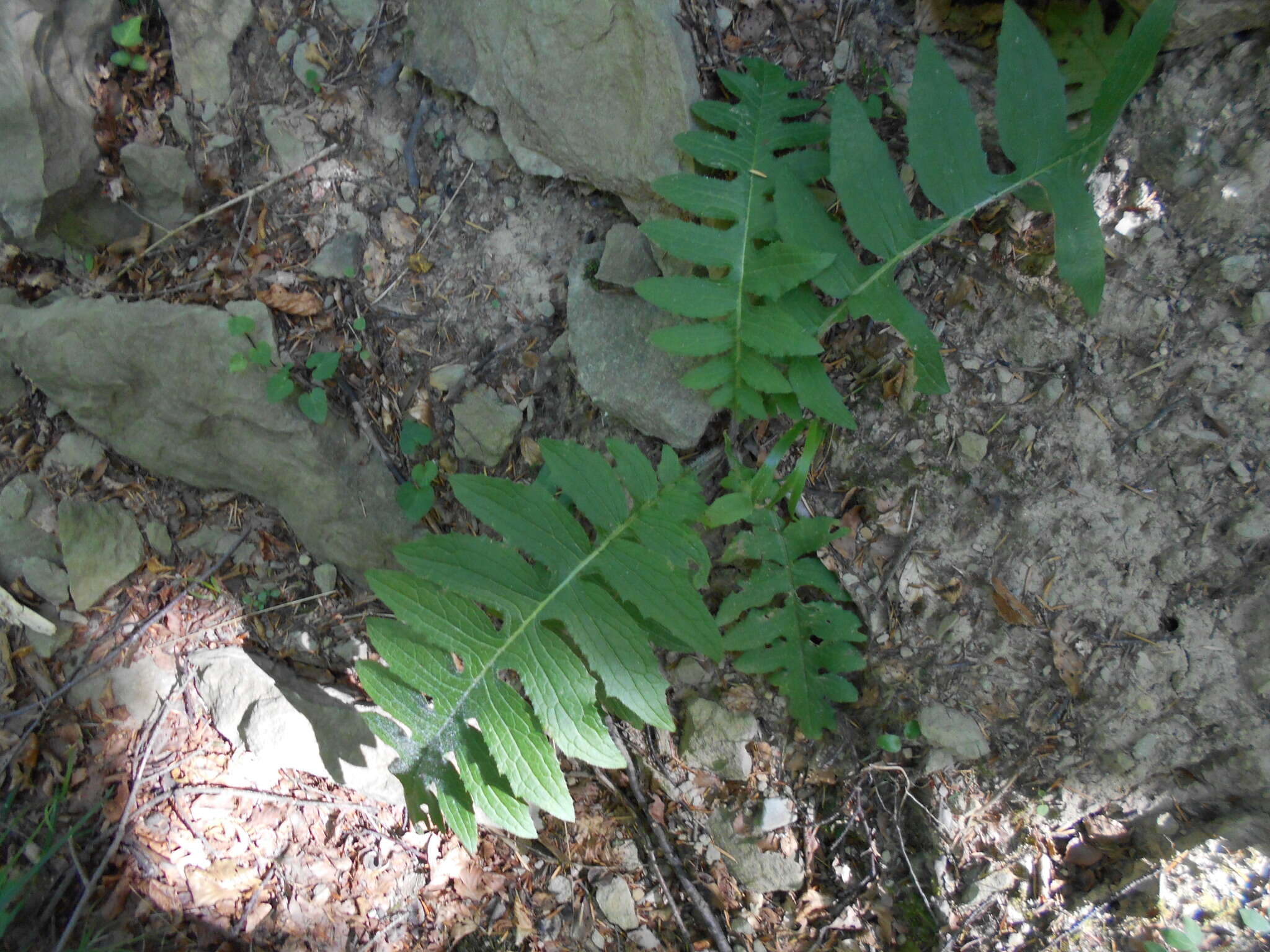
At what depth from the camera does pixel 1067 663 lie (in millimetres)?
2414

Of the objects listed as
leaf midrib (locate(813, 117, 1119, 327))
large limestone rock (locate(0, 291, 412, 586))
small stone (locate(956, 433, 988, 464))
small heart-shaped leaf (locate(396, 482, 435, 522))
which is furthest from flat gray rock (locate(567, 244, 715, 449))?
large limestone rock (locate(0, 291, 412, 586))

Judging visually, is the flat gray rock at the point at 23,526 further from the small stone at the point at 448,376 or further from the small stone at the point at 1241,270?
the small stone at the point at 1241,270

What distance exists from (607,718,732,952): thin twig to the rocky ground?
0.02 metres

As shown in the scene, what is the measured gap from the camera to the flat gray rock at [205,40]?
285 centimetres

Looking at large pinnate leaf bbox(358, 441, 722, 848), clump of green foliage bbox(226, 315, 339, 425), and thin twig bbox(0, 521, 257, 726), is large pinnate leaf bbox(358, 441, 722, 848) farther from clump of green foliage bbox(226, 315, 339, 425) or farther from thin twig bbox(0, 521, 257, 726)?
thin twig bbox(0, 521, 257, 726)

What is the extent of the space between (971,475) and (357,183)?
8.34 feet

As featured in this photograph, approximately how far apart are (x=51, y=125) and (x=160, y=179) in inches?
14.7

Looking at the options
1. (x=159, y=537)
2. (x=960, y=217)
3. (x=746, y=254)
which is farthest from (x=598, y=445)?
(x=159, y=537)

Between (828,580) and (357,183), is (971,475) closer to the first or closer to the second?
(828,580)

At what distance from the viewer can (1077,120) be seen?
7.79 feet

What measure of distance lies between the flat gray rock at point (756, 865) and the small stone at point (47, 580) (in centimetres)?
281

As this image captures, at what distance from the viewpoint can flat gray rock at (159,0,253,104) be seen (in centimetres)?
285

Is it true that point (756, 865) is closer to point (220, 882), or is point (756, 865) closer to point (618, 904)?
point (618, 904)

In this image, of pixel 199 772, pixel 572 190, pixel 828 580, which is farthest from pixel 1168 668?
pixel 199 772
